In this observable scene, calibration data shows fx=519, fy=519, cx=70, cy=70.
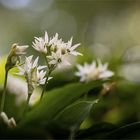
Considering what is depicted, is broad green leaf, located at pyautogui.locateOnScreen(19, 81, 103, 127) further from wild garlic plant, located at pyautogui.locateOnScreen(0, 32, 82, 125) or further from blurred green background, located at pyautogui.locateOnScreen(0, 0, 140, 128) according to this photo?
blurred green background, located at pyautogui.locateOnScreen(0, 0, 140, 128)

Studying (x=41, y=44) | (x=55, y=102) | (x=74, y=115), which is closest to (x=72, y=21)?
(x=55, y=102)

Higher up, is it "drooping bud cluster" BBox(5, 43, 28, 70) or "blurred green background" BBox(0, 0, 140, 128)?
"drooping bud cluster" BBox(5, 43, 28, 70)

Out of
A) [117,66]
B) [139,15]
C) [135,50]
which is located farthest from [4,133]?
[139,15]

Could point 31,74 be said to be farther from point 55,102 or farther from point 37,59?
point 55,102

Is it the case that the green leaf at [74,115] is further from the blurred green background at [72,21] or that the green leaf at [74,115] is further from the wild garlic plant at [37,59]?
the blurred green background at [72,21]

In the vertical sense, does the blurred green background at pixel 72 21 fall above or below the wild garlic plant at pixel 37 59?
below

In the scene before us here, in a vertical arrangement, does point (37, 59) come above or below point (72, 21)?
above

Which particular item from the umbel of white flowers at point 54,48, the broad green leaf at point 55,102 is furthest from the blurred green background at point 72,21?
the umbel of white flowers at point 54,48

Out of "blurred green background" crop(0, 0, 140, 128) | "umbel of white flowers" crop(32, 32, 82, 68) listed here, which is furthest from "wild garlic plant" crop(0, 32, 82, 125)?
"blurred green background" crop(0, 0, 140, 128)

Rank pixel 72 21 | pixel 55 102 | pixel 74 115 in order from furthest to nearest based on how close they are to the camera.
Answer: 1. pixel 72 21
2. pixel 55 102
3. pixel 74 115
